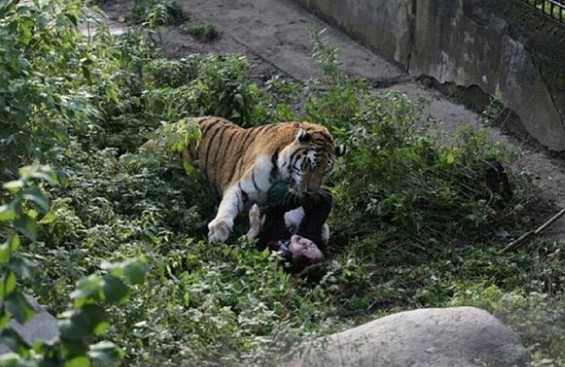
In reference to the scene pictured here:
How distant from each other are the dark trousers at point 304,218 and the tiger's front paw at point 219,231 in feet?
0.61

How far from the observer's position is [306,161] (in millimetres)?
7523

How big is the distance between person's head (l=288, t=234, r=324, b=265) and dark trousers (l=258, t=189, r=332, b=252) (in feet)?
0.43

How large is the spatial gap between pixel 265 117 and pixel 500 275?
7.65 ft

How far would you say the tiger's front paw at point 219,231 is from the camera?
24.0 feet

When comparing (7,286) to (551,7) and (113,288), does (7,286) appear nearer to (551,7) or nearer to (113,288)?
(113,288)

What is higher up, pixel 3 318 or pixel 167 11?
pixel 3 318

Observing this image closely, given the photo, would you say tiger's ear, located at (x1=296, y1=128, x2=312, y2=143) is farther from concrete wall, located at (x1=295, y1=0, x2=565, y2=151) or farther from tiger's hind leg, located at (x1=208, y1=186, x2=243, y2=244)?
concrete wall, located at (x1=295, y1=0, x2=565, y2=151)

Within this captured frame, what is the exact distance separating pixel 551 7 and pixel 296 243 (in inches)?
110

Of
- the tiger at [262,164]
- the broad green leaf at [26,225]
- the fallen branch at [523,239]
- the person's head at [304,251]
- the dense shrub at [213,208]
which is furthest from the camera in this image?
the tiger at [262,164]

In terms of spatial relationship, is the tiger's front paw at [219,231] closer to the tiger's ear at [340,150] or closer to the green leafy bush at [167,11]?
the tiger's ear at [340,150]

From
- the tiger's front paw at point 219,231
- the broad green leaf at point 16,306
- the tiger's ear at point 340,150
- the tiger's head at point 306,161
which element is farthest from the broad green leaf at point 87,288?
the tiger's ear at point 340,150

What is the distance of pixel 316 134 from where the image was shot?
7.63m

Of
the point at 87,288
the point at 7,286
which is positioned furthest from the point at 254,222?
the point at 87,288

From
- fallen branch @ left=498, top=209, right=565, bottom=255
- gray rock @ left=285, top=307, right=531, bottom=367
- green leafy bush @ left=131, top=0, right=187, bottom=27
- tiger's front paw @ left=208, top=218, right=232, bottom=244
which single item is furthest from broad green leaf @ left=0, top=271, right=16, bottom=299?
green leafy bush @ left=131, top=0, right=187, bottom=27
